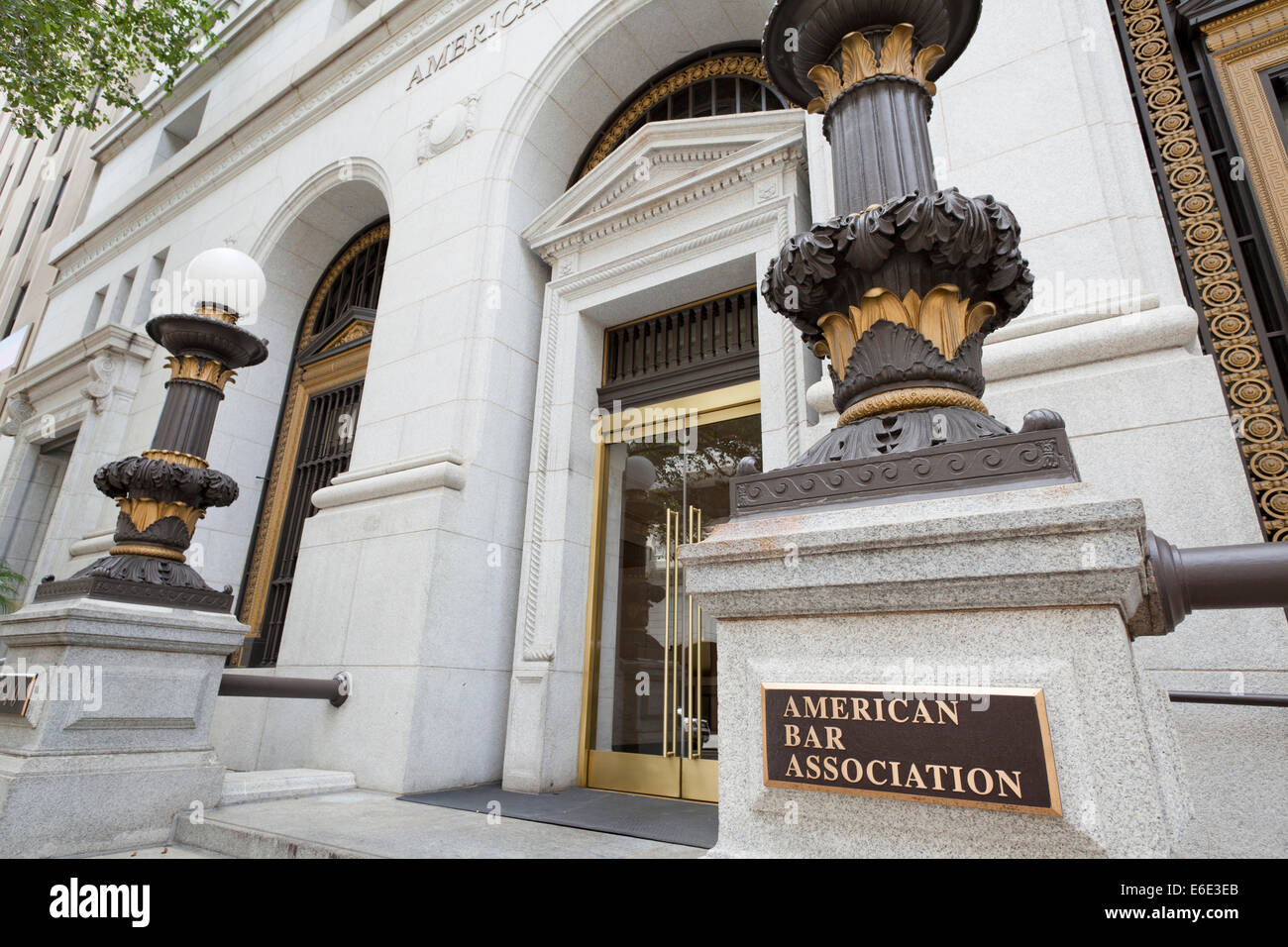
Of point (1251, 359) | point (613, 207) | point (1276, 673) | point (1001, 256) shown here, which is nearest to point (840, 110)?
point (1001, 256)

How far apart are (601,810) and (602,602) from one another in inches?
90.8

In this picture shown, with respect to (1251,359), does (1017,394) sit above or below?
below

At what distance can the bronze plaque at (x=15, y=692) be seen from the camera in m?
4.42

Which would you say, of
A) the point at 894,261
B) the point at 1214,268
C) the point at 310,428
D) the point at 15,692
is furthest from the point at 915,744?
the point at 310,428

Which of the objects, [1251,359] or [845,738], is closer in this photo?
[845,738]

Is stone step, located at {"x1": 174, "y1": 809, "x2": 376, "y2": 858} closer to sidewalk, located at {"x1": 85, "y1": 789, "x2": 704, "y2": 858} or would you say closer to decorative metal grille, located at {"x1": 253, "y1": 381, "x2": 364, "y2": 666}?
sidewalk, located at {"x1": 85, "y1": 789, "x2": 704, "y2": 858}

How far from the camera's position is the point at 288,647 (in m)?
7.65

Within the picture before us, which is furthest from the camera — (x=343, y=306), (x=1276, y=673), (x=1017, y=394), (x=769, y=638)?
(x=343, y=306)

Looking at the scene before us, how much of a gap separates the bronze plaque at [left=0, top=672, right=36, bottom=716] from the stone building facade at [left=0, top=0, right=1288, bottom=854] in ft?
8.85

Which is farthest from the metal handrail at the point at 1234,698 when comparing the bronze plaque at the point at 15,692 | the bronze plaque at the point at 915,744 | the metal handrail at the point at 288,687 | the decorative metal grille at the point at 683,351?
the bronze plaque at the point at 15,692

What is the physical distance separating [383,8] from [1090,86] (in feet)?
33.6

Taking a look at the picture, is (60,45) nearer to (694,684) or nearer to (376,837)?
(376,837)
